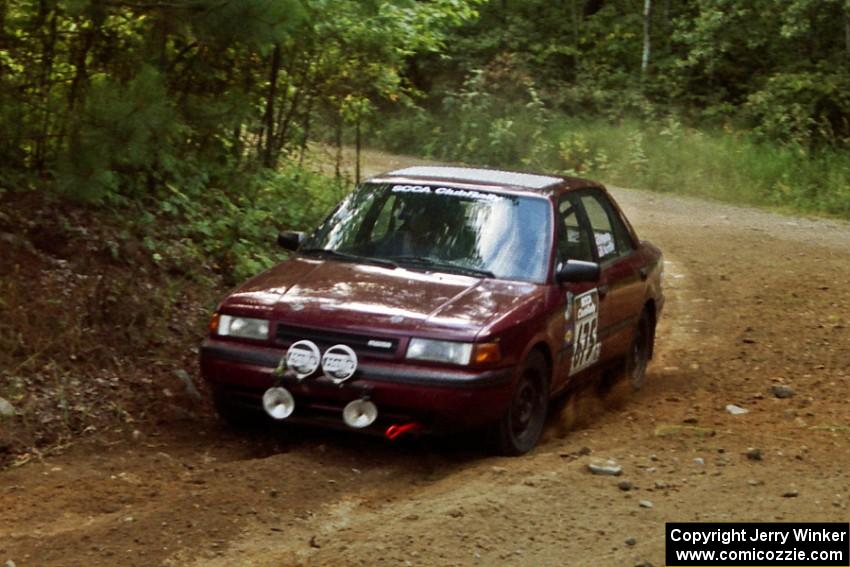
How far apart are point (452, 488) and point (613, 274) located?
2928mm

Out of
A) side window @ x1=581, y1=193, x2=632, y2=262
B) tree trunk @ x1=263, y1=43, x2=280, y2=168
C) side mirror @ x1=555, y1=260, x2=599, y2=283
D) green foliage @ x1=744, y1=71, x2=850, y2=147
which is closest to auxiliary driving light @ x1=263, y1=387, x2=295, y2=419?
side mirror @ x1=555, y1=260, x2=599, y2=283

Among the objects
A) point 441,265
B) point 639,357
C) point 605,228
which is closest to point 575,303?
point 441,265

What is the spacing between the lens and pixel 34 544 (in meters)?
6.00

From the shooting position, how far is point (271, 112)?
45.6 ft

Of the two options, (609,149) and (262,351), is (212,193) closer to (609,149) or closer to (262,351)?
(262,351)

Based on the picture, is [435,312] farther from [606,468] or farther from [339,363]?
[606,468]

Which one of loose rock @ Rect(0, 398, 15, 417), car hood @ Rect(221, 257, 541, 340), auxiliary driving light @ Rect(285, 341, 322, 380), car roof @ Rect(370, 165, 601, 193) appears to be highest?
car roof @ Rect(370, 165, 601, 193)

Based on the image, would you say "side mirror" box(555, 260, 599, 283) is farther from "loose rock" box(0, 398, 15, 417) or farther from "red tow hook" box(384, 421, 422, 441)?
"loose rock" box(0, 398, 15, 417)

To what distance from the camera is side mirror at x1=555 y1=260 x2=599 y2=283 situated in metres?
8.33

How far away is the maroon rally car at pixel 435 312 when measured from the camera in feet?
24.5

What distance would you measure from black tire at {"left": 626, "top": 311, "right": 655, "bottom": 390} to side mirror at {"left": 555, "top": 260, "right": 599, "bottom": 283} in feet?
5.51

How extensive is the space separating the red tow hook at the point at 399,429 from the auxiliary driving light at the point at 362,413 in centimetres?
10

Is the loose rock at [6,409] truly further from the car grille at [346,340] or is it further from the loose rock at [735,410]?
the loose rock at [735,410]

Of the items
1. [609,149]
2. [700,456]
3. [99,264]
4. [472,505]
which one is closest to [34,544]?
[472,505]
